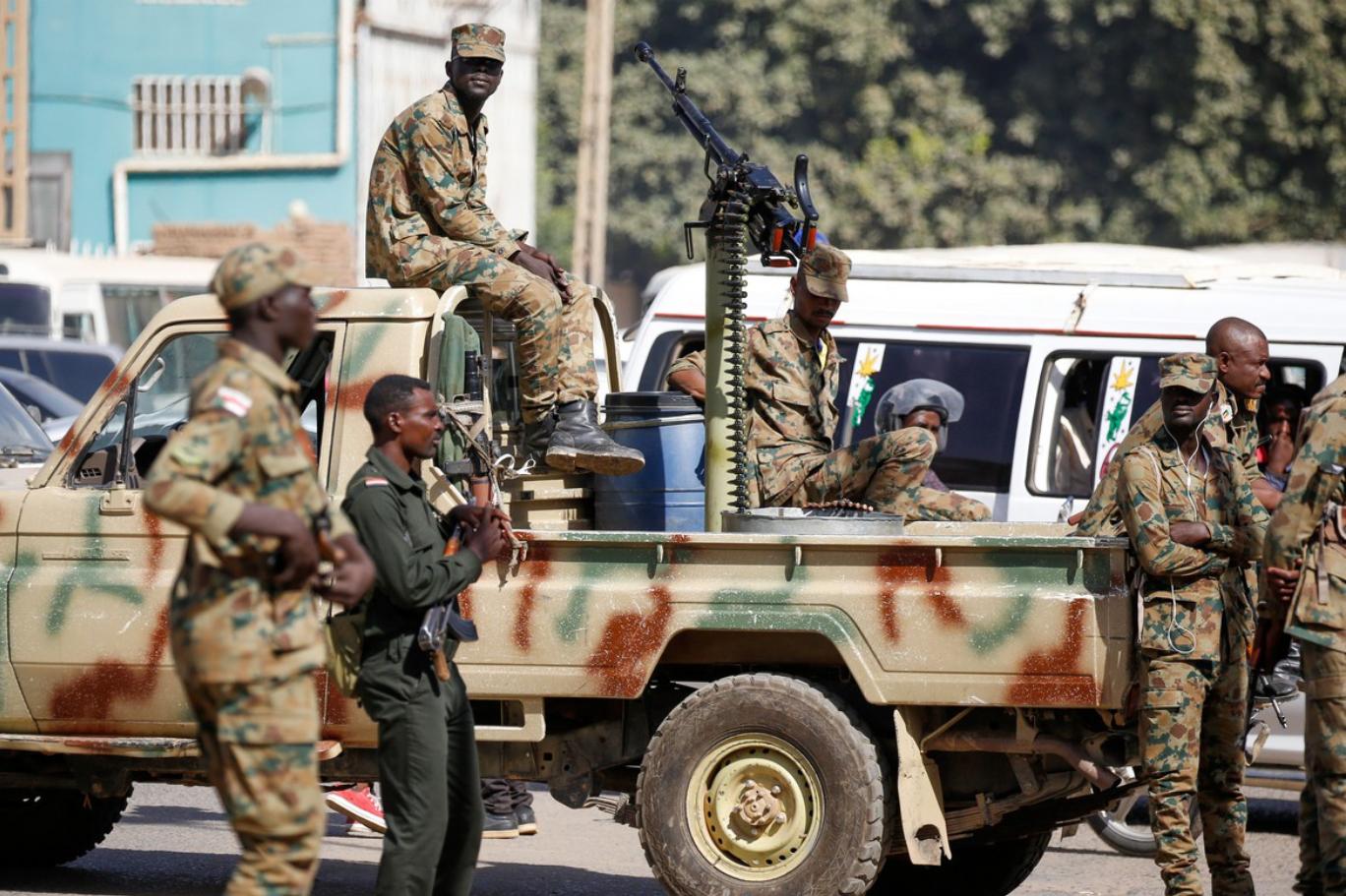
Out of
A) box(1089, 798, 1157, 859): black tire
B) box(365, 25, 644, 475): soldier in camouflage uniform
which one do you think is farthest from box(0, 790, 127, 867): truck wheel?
box(1089, 798, 1157, 859): black tire

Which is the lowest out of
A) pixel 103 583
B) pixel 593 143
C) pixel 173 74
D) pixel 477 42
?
pixel 103 583

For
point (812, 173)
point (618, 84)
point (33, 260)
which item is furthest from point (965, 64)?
point (33, 260)

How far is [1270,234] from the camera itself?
32.0 m

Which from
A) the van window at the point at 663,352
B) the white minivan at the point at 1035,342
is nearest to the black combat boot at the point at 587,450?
the white minivan at the point at 1035,342

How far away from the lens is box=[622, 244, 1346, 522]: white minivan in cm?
1023

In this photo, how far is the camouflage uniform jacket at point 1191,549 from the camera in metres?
6.38

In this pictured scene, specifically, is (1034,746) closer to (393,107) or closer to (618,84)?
(393,107)

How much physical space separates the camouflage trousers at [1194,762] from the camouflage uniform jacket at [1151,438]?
0.65m

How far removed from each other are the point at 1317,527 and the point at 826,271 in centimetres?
219

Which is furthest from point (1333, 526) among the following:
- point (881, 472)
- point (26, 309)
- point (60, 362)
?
point (26, 309)

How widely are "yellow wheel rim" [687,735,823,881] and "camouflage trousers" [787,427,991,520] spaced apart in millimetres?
1091

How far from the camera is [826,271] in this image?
7.66 metres

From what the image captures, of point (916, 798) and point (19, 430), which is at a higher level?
point (19, 430)

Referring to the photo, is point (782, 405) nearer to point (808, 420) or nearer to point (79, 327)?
point (808, 420)
